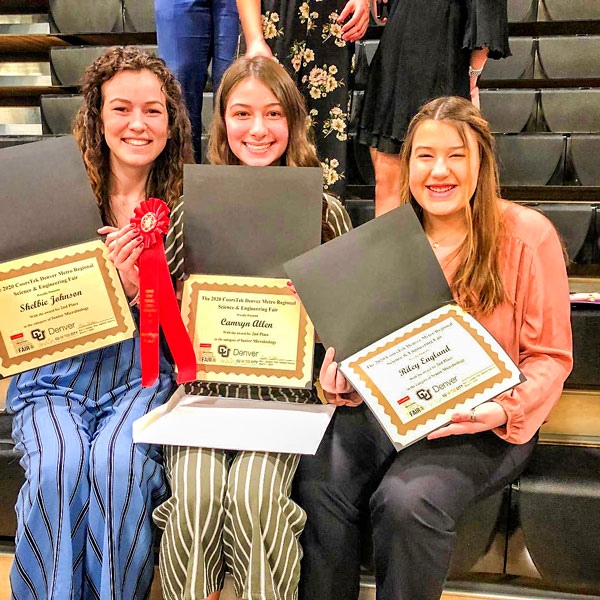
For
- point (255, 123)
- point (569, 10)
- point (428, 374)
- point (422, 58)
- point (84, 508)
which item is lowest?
point (84, 508)

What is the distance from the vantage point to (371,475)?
3.14 ft

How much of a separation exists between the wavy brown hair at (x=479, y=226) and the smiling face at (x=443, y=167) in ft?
0.03

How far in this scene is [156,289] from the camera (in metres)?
0.96

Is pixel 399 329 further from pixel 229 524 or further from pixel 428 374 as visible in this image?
pixel 229 524

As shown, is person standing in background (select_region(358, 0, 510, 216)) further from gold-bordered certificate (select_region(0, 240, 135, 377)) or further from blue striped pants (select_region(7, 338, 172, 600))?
blue striped pants (select_region(7, 338, 172, 600))

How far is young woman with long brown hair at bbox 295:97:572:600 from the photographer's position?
850 millimetres

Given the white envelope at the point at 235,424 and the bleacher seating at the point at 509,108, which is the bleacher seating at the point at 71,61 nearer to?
the bleacher seating at the point at 509,108

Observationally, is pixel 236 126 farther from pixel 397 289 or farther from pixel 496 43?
pixel 496 43

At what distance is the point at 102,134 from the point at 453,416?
781mm

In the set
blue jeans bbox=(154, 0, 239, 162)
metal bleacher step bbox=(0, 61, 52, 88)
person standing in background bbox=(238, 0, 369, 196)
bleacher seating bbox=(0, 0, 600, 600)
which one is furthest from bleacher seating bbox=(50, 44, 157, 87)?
person standing in background bbox=(238, 0, 369, 196)

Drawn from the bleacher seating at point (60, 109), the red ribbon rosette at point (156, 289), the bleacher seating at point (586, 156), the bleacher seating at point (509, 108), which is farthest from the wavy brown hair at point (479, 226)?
the bleacher seating at point (60, 109)

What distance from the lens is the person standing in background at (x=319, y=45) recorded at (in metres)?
1.38

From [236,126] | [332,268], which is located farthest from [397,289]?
[236,126]

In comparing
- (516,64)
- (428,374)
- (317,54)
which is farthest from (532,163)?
(428,374)
